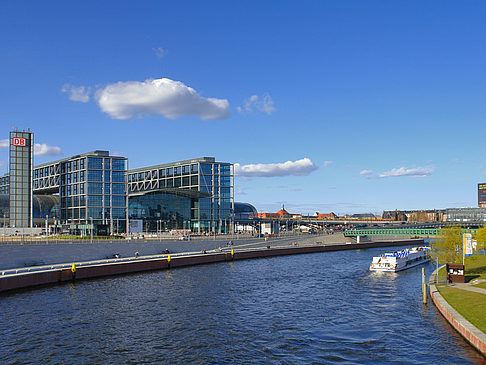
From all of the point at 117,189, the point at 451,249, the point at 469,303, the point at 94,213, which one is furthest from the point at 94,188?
the point at 469,303

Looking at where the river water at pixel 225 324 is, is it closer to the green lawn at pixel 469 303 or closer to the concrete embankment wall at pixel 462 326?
the concrete embankment wall at pixel 462 326

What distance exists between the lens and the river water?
31.4 meters

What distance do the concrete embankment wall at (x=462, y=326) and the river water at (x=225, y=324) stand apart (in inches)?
30.1

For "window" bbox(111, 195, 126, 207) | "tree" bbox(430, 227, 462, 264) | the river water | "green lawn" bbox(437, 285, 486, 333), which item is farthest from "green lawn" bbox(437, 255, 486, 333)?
"window" bbox(111, 195, 126, 207)

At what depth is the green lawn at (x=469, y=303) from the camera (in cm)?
3244

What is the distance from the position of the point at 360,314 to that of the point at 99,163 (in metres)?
153

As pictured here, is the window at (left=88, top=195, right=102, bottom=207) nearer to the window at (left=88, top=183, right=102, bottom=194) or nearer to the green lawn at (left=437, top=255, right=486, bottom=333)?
the window at (left=88, top=183, right=102, bottom=194)

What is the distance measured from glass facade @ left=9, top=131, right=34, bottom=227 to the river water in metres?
113

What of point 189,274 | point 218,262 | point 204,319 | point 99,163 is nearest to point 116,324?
point 204,319

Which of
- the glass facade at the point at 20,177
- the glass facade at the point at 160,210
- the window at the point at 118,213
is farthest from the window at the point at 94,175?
the glass facade at the point at 20,177

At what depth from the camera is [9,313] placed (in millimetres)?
43875

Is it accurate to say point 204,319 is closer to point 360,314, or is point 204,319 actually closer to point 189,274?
point 360,314

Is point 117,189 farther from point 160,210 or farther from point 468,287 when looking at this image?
point 468,287

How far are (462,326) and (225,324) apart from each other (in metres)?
19.2
